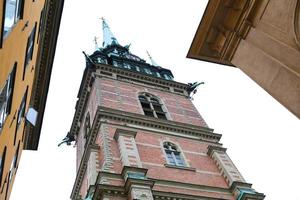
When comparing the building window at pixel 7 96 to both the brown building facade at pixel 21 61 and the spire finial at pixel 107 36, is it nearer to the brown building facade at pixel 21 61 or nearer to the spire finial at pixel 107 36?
the brown building facade at pixel 21 61

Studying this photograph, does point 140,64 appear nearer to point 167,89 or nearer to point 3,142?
point 167,89

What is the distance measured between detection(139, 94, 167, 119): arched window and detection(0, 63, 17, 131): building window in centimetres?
1796

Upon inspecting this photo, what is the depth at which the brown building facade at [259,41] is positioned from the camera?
6.88 m

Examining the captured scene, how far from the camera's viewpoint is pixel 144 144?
78.1 feet

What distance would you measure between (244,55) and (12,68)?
6.06m

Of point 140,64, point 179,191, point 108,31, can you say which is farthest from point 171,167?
point 108,31

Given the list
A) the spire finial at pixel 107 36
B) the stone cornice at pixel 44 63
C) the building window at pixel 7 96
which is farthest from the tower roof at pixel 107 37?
the building window at pixel 7 96

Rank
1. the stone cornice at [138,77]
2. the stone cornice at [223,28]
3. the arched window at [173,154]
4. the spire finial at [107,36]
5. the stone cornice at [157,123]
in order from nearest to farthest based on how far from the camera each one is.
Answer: the stone cornice at [223,28], the arched window at [173,154], the stone cornice at [157,123], the stone cornice at [138,77], the spire finial at [107,36]

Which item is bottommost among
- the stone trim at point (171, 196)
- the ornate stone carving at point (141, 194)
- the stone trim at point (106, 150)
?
the ornate stone carving at point (141, 194)

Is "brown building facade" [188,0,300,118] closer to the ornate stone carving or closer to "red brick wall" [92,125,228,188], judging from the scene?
the ornate stone carving

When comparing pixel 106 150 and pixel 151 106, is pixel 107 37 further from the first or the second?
pixel 106 150

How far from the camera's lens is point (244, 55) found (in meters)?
8.42

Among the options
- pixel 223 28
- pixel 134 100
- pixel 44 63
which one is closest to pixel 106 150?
pixel 44 63

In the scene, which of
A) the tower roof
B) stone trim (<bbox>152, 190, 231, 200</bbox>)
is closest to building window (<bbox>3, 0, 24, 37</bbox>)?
stone trim (<bbox>152, 190, 231, 200</bbox>)
